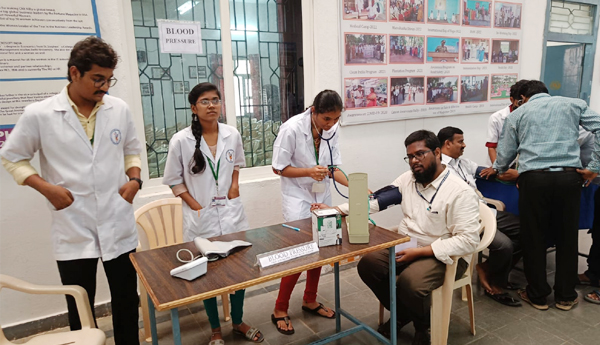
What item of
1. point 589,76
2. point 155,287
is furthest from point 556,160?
point 589,76

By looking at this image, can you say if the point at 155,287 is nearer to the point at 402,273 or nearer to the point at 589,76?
the point at 402,273

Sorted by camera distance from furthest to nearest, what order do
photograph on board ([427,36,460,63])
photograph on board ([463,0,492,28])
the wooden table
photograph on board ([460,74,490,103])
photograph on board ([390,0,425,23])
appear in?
1. photograph on board ([460,74,490,103])
2. photograph on board ([463,0,492,28])
3. photograph on board ([427,36,460,63])
4. photograph on board ([390,0,425,23])
5. the wooden table

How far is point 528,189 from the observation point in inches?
101

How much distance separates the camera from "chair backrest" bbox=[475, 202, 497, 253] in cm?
215

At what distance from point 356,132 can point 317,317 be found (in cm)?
161

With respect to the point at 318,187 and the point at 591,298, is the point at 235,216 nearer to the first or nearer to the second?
the point at 318,187

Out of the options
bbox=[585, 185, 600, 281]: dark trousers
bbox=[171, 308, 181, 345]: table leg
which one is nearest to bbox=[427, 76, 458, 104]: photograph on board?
bbox=[585, 185, 600, 281]: dark trousers

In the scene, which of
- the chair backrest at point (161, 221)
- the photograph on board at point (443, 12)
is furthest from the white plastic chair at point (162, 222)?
the photograph on board at point (443, 12)

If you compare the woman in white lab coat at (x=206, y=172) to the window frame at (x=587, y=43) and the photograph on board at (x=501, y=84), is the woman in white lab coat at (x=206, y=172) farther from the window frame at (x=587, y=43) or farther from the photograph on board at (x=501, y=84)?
the window frame at (x=587, y=43)

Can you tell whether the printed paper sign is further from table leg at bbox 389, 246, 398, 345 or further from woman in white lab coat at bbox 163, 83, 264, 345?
woman in white lab coat at bbox 163, 83, 264, 345

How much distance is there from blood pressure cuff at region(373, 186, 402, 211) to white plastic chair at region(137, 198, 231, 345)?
120 cm

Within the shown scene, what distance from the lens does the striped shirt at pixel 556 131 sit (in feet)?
8.07

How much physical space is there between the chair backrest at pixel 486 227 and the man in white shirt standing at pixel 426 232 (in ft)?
0.48

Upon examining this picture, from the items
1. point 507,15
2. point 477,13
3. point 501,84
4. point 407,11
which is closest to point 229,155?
point 407,11
